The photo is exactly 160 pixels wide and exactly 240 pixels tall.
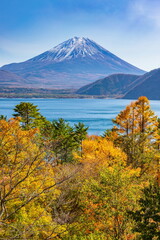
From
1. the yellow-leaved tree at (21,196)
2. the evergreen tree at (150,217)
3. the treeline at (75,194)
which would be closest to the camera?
the yellow-leaved tree at (21,196)

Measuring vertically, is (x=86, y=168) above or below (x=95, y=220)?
above

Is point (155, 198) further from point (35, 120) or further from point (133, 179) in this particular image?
point (35, 120)

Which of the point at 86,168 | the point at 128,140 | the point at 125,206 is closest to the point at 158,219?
the point at 125,206

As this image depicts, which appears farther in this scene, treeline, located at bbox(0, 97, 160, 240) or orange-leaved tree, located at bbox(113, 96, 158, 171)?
orange-leaved tree, located at bbox(113, 96, 158, 171)

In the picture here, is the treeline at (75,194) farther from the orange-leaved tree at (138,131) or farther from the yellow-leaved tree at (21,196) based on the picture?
the orange-leaved tree at (138,131)

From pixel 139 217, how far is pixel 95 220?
4.87 meters

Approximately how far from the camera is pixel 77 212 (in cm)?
2053

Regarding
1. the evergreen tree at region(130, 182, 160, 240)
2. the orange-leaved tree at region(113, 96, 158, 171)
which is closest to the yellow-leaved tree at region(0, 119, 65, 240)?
the evergreen tree at region(130, 182, 160, 240)

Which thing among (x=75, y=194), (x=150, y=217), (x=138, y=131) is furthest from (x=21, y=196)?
(x=138, y=131)

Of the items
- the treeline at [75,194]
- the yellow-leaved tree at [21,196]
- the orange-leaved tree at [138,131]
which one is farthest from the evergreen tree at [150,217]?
the orange-leaved tree at [138,131]

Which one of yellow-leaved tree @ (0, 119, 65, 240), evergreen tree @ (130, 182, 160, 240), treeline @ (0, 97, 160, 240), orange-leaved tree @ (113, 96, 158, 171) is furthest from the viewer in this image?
orange-leaved tree @ (113, 96, 158, 171)

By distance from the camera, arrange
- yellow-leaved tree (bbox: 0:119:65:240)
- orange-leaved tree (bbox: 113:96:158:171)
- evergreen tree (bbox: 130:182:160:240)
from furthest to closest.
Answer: orange-leaved tree (bbox: 113:96:158:171)
evergreen tree (bbox: 130:182:160:240)
yellow-leaved tree (bbox: 0:119:65:240)

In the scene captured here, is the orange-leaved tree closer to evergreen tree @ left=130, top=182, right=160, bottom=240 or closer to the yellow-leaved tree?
evergreen tree @ left=130, top=182, right=160, bottom=240

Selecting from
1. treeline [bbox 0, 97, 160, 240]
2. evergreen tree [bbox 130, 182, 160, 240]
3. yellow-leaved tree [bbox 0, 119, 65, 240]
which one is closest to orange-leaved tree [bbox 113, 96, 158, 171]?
treeline [bbox 0, 97, 160, 240]
